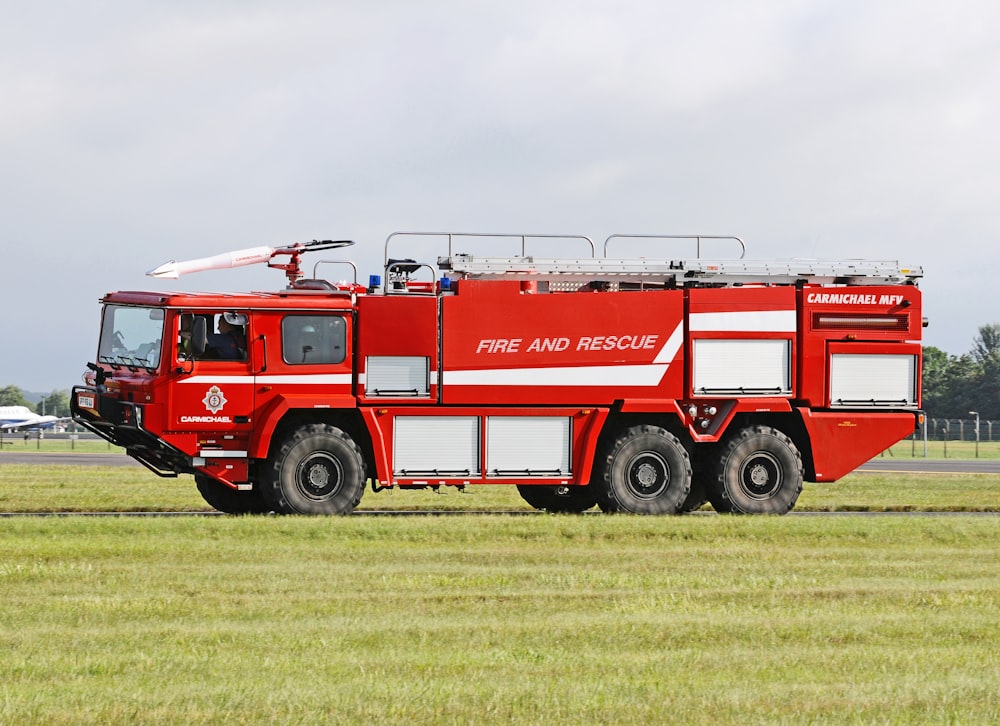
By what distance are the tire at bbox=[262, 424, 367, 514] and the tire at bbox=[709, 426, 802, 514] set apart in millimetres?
5097

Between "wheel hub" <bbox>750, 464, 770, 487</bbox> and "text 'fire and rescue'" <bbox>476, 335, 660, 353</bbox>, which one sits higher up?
"text 'fire and rescue'" <bbox>476, 335, 660, 353</bbox>

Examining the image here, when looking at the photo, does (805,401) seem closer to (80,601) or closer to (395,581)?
(395,581)

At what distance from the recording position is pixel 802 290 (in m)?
19.7

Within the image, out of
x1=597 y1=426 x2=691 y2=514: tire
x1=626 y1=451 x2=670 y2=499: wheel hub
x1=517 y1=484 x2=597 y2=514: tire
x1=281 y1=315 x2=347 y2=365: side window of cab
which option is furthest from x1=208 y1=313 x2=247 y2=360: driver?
x1=626 y1=451 x2=670 y2=499: wheel hub

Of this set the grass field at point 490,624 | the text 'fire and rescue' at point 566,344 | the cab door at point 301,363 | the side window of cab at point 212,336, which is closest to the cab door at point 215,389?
the side window of cab at point 212,336

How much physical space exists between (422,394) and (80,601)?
808 cm

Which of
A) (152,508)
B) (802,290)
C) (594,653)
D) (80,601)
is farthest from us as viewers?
(152,508)

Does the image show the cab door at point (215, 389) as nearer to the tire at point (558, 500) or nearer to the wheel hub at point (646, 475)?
the tire at point (558, 500)

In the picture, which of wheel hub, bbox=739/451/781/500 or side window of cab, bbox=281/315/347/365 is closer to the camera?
side window of cab, bbox=281/315/347/365

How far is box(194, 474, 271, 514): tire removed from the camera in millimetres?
19672

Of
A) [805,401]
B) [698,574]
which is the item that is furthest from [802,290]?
[698,574]

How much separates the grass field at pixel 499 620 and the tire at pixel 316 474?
1.10 metres

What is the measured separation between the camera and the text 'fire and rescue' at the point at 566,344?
18.7m

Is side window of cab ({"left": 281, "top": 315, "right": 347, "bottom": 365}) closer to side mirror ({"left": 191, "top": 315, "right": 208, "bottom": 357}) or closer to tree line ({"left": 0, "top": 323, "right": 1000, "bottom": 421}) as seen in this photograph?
side mirror ({"left": 191, "top": 315, "right": 208, "bottom": 357})
